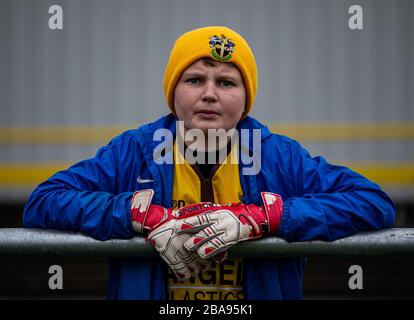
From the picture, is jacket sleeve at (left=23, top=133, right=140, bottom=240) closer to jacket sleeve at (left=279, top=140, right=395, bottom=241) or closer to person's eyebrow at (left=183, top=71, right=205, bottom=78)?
person's eyebrow at (left=183, top=71, right=205, bottom=78)

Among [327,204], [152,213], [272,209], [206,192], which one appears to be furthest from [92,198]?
[327,204]

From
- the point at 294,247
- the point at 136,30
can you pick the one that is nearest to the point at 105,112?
the point at 136,30

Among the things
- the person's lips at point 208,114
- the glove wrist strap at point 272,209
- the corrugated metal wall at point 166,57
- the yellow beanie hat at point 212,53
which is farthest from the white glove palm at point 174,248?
the corrugated metal wall at point 166,57

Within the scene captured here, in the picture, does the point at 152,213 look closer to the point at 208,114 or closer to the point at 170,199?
the point at 170,199

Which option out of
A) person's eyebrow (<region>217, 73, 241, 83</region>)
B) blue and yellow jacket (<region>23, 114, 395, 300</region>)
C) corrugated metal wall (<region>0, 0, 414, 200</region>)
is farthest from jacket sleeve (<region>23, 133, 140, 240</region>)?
corrugated metal wall (<region>0, 0, 414, 200</region>)

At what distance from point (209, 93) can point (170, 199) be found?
0.27m

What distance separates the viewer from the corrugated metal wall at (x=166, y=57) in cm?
378

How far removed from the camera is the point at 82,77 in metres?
3.99

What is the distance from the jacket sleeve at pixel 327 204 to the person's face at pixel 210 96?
191 mm

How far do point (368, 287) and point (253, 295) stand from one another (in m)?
2.66

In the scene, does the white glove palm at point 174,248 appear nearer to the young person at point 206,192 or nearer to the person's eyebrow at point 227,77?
the young person at point 206,192

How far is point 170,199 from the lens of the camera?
4.50 feet

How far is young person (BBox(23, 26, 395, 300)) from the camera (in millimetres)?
→ 1191

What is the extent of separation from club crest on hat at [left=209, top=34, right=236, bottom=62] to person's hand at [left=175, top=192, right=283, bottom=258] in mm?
402
